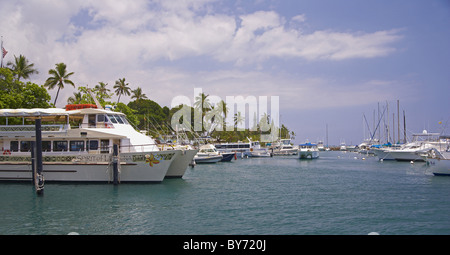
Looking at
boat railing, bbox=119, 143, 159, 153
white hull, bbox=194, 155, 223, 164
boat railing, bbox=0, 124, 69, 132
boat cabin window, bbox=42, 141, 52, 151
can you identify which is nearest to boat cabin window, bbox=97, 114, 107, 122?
boat railing, bbox=0, 124, 69, 132

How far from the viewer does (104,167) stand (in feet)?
84.5

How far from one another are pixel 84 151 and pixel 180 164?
744 cm

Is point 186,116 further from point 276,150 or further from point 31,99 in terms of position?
point 31,99

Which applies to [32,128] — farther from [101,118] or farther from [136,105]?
[136,105]

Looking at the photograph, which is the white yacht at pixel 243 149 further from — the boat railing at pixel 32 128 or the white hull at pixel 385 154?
the boat railing at pixel 32 128

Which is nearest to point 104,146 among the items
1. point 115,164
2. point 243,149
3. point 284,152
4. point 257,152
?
point 115,164

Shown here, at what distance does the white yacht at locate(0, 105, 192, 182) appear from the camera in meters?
25.7

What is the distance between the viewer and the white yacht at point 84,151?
2572cm

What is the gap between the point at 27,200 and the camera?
20484mm
